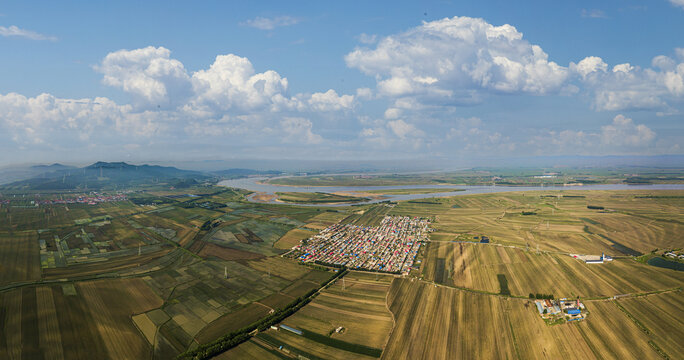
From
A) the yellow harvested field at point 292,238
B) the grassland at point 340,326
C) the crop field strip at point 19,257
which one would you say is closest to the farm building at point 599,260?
the grassland at point 340,326

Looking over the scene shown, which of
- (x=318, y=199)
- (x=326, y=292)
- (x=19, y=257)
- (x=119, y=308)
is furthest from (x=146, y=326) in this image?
(x=318, y=199)

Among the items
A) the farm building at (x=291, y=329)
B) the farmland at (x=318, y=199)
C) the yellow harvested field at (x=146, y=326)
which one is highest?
the farmland at (x=318, y=199)

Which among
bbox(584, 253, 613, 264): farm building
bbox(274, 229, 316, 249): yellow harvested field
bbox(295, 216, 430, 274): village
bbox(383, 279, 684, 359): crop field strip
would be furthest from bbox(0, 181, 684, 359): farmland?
bbox(295, 216, 430, 274): village

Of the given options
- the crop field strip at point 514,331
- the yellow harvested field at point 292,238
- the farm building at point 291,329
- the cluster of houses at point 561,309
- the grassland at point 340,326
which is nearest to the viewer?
the crop field strip at point 514,331

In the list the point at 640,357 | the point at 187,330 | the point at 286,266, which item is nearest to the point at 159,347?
the point at 187,330

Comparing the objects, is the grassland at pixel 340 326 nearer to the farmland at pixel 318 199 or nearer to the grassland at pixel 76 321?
the grassland at pixel 76 321

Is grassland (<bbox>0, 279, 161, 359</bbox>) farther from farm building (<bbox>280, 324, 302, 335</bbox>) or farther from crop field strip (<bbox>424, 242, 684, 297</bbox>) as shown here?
crop field strip (<bbox>424, 242, 684, 297</bbox>)
